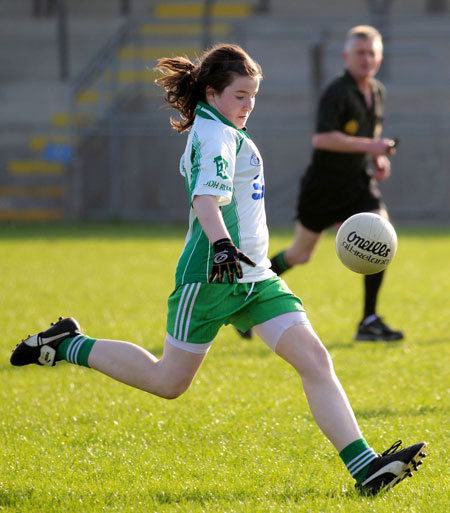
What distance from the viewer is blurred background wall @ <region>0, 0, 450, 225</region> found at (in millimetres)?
22375

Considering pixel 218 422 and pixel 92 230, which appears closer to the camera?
pixel 218 422

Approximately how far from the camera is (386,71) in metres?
24.3

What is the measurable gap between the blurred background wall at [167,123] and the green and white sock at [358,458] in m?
17.9

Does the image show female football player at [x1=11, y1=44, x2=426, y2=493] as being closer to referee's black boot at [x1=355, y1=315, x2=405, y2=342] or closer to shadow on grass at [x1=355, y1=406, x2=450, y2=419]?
shadow on grass at [x1=355, y1=406, x2=450, y2=419]

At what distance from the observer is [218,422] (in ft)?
16.1

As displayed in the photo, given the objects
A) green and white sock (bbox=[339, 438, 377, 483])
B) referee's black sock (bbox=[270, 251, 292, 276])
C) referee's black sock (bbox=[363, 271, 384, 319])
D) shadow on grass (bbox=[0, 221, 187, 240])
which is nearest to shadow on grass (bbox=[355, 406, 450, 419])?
green and white sock (bbox=[339, 438, 377, 483])

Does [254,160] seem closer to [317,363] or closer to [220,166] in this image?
[220,166]

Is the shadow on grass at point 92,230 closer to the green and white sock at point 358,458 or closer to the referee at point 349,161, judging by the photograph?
the referee at point 349,161

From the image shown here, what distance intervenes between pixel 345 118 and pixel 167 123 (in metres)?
15.2

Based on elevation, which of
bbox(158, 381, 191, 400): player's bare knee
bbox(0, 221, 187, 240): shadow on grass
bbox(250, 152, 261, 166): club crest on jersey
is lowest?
bbox(0, 221, 187, 240): shadow on grass

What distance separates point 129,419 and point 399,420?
1.45m

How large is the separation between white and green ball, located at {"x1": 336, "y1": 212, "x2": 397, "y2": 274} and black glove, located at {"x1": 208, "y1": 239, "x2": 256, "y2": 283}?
811 mm

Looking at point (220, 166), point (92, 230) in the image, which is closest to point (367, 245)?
point (220, 166)

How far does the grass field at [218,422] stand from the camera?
3688mm
